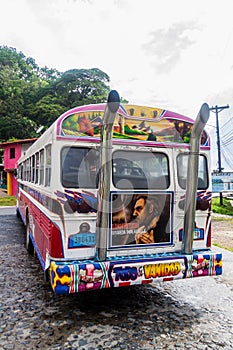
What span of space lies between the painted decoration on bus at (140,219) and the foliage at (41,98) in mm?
26972

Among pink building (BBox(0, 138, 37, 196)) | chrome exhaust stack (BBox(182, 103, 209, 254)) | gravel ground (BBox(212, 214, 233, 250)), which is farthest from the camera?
pink building (BBox(0, 138, 37, 196))

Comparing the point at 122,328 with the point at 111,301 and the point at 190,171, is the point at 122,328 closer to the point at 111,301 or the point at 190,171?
the point at 111,301

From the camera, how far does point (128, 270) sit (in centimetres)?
372

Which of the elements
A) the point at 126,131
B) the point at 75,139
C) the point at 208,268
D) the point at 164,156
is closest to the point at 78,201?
the point at 75,139

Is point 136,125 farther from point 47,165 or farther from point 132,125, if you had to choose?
point 47,165

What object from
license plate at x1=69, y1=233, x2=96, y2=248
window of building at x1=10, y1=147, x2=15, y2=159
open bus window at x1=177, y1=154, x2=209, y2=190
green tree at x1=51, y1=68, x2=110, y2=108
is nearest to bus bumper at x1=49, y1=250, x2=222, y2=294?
license plate at x1=69, y1=233, x2=96, y2=248

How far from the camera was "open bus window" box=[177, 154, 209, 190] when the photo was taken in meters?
4.39

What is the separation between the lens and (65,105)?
33312 millimetres

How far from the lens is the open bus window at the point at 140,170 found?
4156 millimetres

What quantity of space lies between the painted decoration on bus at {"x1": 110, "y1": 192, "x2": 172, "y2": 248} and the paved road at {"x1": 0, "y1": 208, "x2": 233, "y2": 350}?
2.93 feet

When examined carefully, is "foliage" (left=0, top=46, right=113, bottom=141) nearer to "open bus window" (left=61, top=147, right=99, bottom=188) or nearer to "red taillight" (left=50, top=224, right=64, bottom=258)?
"open bus window" (left=61, top=147, right=99, bottom=188)

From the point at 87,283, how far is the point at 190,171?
1.86m

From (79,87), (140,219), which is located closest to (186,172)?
(140,219)

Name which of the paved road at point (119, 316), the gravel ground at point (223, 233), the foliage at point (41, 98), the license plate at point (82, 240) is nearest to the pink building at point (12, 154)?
the foliage at point (41, 98)
